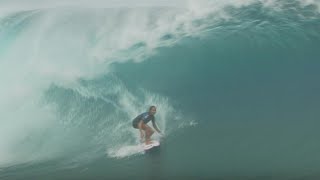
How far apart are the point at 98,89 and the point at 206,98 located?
351 cm

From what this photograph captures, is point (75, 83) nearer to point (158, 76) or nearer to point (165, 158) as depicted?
point (158, 76)

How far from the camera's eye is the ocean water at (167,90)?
1856cm

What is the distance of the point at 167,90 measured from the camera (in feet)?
68.6

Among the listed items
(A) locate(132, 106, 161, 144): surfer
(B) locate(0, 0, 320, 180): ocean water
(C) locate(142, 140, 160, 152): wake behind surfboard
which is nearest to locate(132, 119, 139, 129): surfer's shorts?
(A) locate(132, 106, 161, 144): surfer

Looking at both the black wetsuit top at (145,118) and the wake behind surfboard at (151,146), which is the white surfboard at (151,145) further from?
the black wetsuit top at (145,118)

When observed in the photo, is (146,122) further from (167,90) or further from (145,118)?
(167,90)

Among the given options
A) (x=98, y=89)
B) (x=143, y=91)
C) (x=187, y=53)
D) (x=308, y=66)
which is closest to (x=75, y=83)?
(x=98, y=89)

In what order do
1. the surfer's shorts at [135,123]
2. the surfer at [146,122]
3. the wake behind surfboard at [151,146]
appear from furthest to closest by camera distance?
the surfer's shorts at [135,123]
the surfer at [146,122]
the wake behind surfboard at [151,146]

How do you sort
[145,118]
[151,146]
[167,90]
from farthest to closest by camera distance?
[167,90], [145,118], [151,146]

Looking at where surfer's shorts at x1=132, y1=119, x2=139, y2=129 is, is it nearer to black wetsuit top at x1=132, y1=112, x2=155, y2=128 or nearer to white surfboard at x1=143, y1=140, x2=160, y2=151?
black wetsuit top at x1=132, y1=112, x2=155, y2=128

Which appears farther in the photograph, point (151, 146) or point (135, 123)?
point (135, 123)

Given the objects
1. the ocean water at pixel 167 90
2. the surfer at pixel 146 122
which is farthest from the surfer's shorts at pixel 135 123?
the ocean water at pixel 167 90

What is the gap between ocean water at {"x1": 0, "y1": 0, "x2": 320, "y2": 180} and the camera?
60.9 feet

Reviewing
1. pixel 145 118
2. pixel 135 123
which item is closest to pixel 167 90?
pixel 145 118
